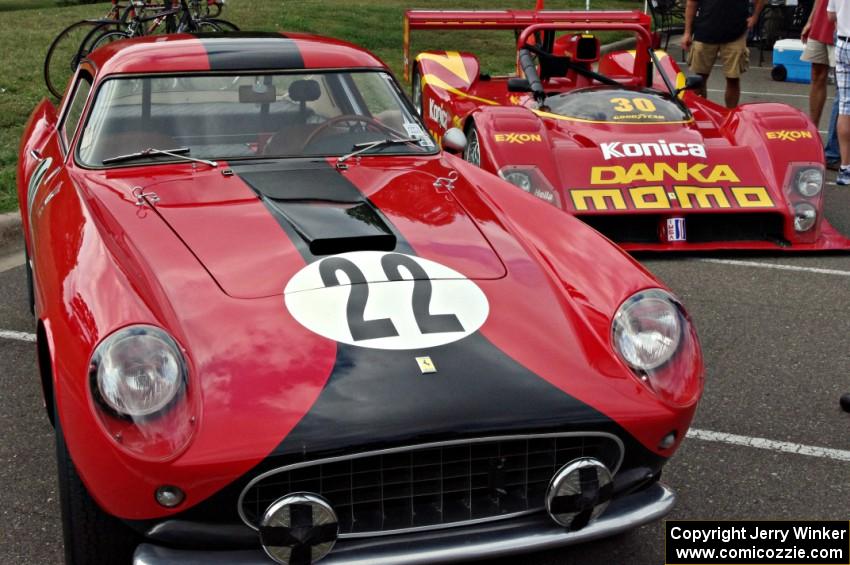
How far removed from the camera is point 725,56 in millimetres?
9250

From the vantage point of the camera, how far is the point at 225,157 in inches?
149

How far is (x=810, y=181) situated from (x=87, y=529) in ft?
16.0

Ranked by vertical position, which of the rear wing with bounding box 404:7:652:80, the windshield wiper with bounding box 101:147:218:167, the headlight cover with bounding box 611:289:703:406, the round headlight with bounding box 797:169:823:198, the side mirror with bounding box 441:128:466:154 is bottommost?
the round headlight with bounding box 797:169:823:198

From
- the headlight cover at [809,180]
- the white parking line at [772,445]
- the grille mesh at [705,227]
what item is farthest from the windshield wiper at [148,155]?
the headlight cover at [809,180]

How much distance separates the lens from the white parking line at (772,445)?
368 cm

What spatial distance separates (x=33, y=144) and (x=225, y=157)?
1.24 m

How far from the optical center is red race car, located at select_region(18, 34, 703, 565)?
242cm

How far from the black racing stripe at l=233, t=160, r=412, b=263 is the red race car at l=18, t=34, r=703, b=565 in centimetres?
1

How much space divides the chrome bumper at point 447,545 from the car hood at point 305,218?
28.3 inches

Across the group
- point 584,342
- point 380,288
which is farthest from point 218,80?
point 584,342

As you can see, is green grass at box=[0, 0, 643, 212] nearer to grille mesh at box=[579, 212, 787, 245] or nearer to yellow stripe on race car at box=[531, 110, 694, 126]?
yellow stripe on race car at box=[531, 110, 694, 126]

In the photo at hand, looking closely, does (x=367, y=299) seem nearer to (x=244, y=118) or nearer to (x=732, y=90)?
(x=244, y=118)

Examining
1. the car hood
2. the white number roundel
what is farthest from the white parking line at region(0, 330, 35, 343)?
the white number roundel

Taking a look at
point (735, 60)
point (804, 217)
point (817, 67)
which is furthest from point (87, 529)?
point (735, 60)
